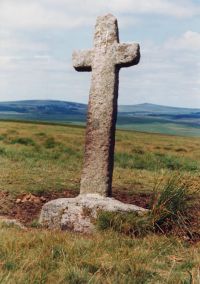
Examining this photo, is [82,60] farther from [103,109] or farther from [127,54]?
[103,109]

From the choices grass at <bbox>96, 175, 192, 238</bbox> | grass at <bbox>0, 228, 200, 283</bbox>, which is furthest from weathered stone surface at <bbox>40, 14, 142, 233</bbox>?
grass at <bbox>0, 228, 200, 283</bbox>

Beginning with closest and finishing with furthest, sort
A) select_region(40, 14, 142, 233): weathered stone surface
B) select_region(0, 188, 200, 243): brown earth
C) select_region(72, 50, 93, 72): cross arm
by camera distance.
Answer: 1. select_region(0, 188, 200, 243): brown earth
2. select_region(40, 14, 142, 233): weathered stone surface
3. select_region(72, 50, 93, 72): cross arm

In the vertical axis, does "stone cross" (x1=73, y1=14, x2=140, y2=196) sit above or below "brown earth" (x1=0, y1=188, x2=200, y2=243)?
above

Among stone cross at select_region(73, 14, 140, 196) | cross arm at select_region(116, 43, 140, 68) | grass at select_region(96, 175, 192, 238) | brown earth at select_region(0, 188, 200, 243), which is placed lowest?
brown earth at select_region(0, 188, 200, 243)

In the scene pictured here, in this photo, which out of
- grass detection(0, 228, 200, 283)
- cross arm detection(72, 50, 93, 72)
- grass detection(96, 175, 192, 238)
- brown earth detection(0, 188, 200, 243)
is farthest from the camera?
cross arm detection(72, 50, 93, 72)

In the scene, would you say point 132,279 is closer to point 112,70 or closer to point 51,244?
point 51,244

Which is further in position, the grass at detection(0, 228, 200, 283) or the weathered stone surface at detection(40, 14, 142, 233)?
the weathered stone surface at detection(40, 14, 142, 233)

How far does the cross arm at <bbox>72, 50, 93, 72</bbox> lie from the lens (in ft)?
36.3

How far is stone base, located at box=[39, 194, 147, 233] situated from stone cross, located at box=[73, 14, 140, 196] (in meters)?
0.48

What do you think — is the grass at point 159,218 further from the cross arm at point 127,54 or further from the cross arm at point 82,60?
the cross arm at point 82,60

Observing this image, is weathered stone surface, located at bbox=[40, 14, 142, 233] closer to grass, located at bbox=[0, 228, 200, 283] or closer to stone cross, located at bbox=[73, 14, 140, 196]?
stone cross, located at bbox=[73, 14, 140, 196]

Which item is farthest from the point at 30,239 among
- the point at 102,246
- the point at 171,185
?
the point at 171,185

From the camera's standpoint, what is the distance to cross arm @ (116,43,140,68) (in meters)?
10.5

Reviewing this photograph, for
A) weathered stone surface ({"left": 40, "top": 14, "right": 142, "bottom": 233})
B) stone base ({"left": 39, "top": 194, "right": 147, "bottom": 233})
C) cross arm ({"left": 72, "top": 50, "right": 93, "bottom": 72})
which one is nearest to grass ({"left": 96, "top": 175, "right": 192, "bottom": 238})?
stone base ({"left": 39, "top": 194, "right": 147, "bottom": 233})
